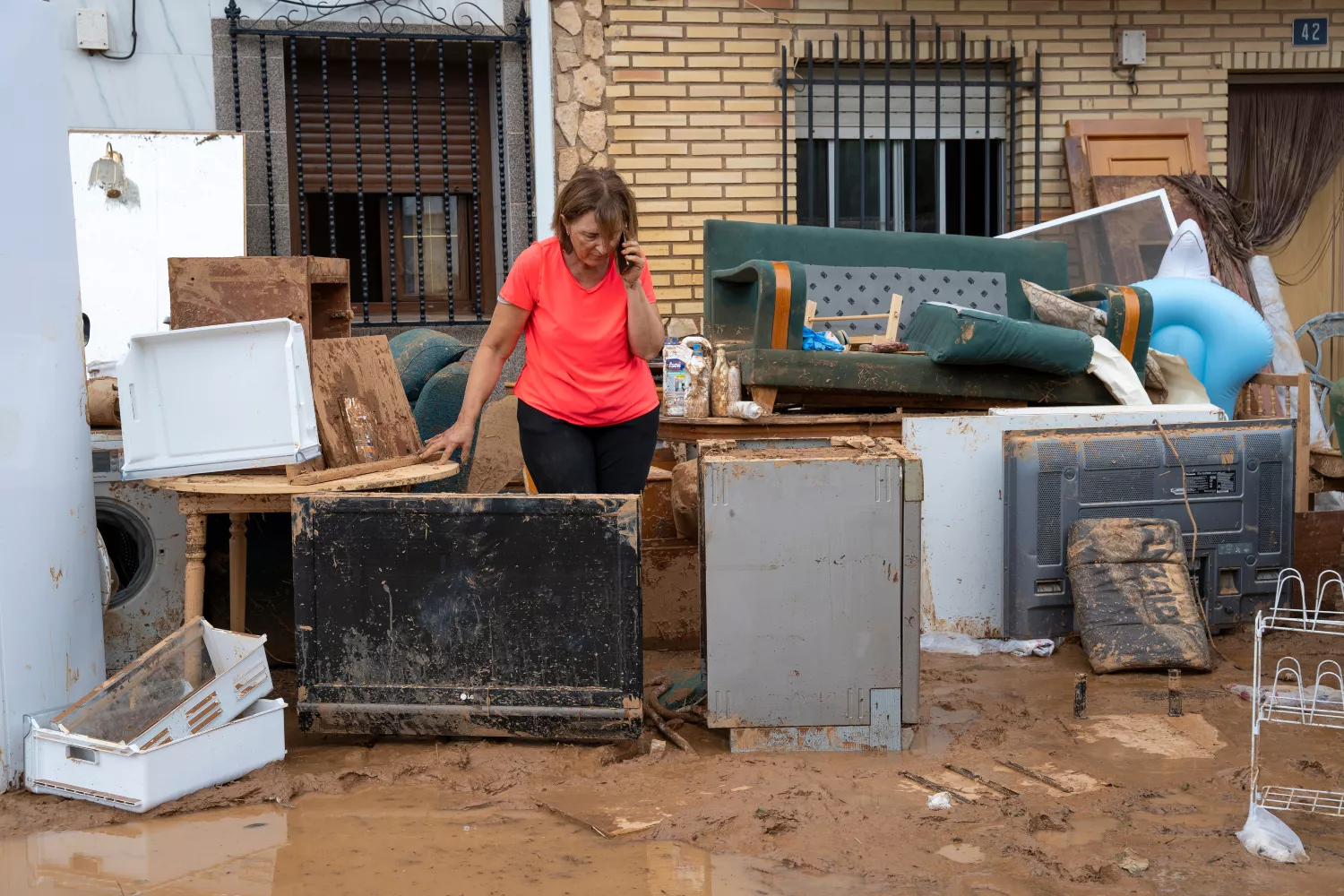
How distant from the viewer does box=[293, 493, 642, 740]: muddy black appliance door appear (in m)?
3.60

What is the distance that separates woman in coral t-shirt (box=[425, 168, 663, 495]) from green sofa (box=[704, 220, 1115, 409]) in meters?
1.92

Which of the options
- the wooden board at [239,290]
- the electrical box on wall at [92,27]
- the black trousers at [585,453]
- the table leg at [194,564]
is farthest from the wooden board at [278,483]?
the electrical box on wall at [92,27]

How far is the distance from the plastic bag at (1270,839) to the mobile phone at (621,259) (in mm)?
2151

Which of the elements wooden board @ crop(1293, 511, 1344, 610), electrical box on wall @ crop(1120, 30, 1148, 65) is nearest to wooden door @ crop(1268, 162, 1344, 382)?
electrical box on wall @ crop(1120, 30, 1148, 65)

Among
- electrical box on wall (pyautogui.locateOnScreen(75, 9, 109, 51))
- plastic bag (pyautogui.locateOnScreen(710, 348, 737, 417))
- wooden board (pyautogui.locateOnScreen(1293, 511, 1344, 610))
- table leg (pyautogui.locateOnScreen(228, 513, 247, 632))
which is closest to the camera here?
table leg (pyautogui.locateOnScreen(228, 513, 247, 632))

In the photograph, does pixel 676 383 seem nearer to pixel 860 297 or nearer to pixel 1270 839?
pixel 860 297

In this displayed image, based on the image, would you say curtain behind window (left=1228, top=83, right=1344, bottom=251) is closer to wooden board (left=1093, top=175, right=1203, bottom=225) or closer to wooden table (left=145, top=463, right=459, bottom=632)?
wooden board (left=1093, top=175, right=1203, bottom=225)

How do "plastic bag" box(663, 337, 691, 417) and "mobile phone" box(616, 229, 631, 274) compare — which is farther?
"plastic bag" box(663, 337, 691, 417)

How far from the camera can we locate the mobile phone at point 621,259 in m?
3.68

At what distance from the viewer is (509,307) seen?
382cm

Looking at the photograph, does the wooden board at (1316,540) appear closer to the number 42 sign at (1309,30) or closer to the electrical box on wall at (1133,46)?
the electrical box on wall at (1133,46)

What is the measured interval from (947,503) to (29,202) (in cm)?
337

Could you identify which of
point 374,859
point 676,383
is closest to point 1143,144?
point 676,383

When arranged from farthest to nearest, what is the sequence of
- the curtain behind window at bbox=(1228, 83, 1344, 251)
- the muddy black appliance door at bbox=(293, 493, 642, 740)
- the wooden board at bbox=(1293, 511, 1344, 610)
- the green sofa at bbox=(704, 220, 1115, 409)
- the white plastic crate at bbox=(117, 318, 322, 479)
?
the curtain behind window at bbox=(1228, 83, 1344, 251) < the green sofa at bbox=(704, 220, 1115, 409) < the wooden board at bbox=(1293, 511, 1344, 610) < the white plastic crate at bbox=(117, 318, 322, 479) < the muddy black appliance door at bbox=(293, 493, 642, 740)
